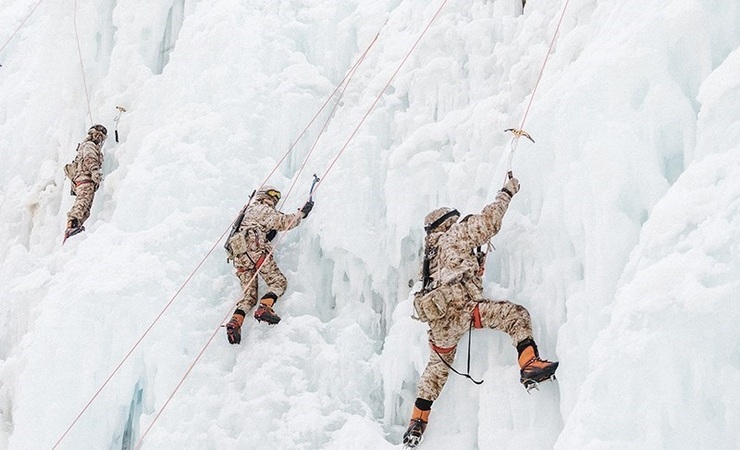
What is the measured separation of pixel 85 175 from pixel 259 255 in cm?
270

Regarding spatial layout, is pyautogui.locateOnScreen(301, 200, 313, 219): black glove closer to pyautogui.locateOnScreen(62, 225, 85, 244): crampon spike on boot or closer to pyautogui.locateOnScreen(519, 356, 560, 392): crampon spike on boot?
pyautogui.locateOnScreen(519, 356, 560, 392): crampon spike on boot

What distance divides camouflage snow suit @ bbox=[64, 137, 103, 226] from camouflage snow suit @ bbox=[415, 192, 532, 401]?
428 cm

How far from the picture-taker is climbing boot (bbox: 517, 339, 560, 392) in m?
3.36

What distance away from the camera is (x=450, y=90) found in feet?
17.6

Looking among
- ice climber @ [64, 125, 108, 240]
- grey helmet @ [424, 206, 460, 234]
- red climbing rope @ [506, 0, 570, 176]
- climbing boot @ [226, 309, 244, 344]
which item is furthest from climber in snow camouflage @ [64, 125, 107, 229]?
red climbing rope @ [506, 0, 570, 176]

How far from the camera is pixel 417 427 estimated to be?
3.97 m

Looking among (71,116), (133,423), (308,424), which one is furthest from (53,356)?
(71,116)

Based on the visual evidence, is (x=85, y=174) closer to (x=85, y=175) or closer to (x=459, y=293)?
(x=85, y=175)

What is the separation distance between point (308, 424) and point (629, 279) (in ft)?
8.23

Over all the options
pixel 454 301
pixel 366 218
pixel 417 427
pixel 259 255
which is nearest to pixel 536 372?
pixel 454 301

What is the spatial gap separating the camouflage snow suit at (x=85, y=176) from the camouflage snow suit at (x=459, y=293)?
4278 millimetres

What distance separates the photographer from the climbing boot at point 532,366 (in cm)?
336

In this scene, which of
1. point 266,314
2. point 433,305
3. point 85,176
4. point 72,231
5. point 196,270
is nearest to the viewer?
point 433,305

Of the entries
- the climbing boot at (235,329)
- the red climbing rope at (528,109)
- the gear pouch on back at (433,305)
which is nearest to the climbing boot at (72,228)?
the climbing boot at (235,329)
